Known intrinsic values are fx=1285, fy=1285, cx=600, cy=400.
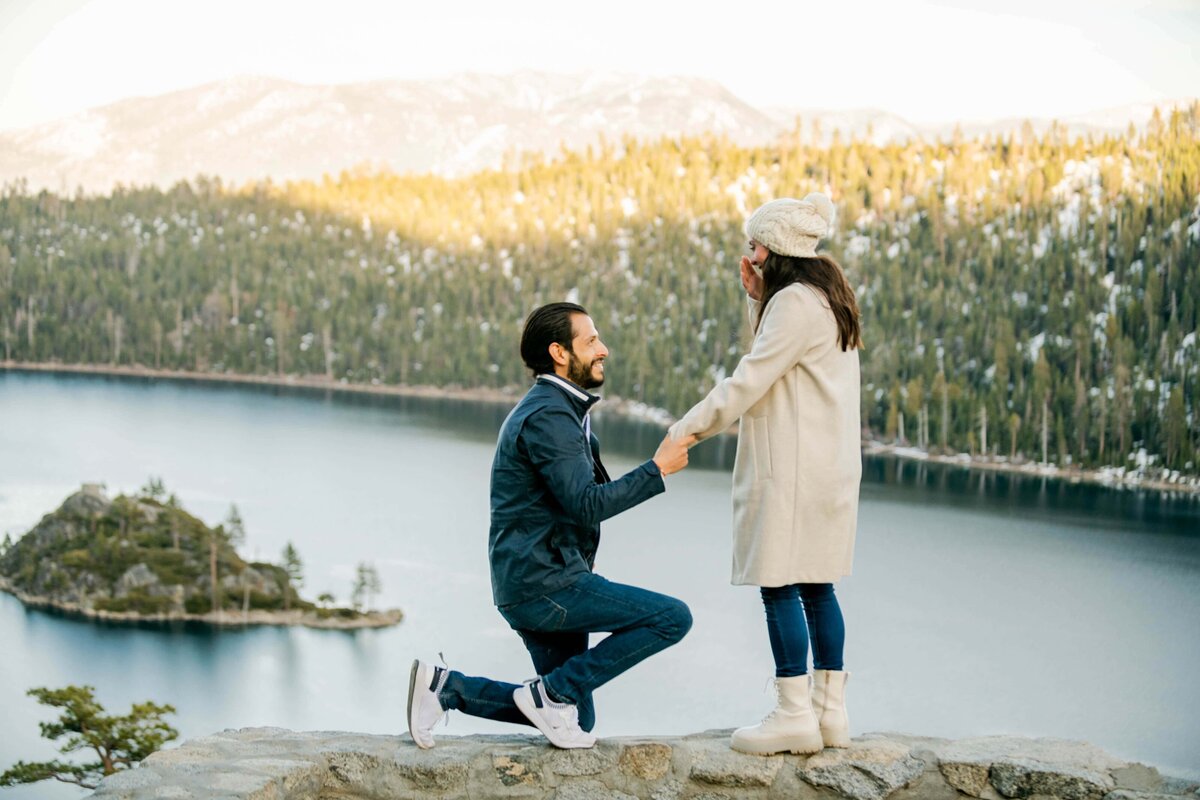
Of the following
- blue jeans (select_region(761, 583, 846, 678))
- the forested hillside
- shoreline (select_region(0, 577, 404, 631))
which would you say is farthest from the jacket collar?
the forested hillside

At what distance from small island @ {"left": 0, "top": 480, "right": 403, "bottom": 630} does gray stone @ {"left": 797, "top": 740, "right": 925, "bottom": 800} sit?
3738 centimetres

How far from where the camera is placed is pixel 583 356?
4504 millimetres

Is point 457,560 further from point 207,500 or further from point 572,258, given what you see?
point 572,258

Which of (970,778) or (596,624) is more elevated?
(596,624)

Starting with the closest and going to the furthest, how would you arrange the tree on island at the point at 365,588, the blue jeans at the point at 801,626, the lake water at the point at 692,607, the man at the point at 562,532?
1. the man at the point at 562,532
2. the blue jeans at the point at 801,626
3. the lake water at the point at 692,607
4. the tree on island at the point at 365,588

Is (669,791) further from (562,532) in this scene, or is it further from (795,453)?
(795,453)

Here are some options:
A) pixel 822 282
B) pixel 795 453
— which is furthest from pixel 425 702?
pixel 822 282

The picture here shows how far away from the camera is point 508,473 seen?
4.44 m

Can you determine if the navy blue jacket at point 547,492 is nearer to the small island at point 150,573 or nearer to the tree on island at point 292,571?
the small island at point 150,573

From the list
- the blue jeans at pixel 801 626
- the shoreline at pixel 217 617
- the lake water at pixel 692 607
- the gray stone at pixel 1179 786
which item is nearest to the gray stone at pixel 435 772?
the blue jeans at pixel 801 626

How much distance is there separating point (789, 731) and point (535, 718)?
36.1 inches

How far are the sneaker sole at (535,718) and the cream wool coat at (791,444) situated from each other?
83cm

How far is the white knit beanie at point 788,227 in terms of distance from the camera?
15.0ft

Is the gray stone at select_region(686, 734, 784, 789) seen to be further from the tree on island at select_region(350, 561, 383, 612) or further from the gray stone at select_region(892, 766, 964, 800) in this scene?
the tree on island at select_region(350, 561, 383, 612)
